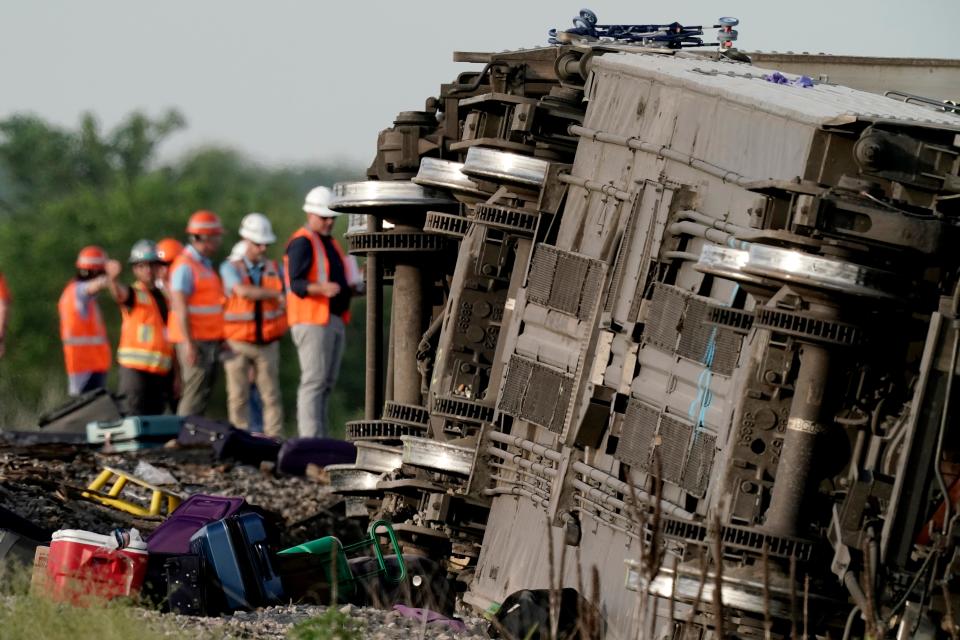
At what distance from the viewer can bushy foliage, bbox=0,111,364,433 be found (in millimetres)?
33531

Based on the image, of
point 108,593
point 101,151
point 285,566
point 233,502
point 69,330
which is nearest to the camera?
point 108,593

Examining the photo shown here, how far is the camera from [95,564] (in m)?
10.9

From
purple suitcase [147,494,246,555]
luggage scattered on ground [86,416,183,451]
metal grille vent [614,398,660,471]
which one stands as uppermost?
metal grille vent [614,398,660,471]

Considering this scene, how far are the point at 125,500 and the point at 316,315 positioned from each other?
14.4 ft

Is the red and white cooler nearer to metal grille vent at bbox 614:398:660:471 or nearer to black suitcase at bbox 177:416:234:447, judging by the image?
metal grille vent at bbox 614:398:660:471

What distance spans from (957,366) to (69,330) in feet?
52.0

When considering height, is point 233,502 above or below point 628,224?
below

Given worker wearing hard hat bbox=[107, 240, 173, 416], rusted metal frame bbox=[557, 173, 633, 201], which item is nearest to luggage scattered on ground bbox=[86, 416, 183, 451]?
worker wearing hard hat bbox=[107, 240, 173, 416]

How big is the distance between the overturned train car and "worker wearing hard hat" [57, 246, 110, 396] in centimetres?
872

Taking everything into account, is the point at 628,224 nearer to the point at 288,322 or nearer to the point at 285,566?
the point at 285,566

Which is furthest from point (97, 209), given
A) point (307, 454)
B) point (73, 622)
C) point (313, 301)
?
point (73, 622)

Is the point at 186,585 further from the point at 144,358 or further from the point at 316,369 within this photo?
the point at 144,358

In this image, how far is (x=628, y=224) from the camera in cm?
1162

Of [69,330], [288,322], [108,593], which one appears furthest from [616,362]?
[69,330]
